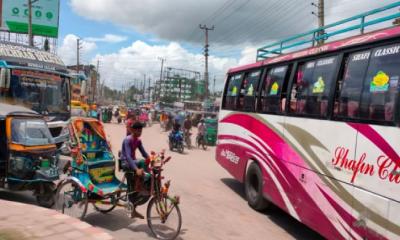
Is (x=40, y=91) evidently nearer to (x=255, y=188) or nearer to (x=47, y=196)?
(x=47, y=196)

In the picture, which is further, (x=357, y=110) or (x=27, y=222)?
(x=27, y=222)

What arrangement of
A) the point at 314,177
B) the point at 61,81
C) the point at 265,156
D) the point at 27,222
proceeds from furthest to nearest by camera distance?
the point at 61,81 → the point at 265,156 → the point at 314,177 → the point at 27,222

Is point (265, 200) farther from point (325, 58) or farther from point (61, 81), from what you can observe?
point (61, 81)

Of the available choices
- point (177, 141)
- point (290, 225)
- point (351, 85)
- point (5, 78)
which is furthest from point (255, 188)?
point (177, 141)

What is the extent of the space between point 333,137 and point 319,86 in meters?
0.92

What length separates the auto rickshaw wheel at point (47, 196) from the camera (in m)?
7.12

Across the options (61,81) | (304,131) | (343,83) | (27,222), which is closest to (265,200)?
(304,131)

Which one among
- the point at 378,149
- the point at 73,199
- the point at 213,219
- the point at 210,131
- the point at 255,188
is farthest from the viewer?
the point at 210,131

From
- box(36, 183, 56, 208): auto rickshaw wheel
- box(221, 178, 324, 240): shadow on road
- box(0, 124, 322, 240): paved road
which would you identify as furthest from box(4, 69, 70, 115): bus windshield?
box(221, 178, 324, 240): shadow on road

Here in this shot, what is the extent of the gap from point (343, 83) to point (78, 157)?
430 centimetres

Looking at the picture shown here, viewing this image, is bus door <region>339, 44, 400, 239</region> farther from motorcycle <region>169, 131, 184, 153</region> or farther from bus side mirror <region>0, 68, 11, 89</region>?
motorcycle <region>169, 131, 184, 153</region>

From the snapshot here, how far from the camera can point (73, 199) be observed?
6.59m

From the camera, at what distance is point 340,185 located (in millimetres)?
5332

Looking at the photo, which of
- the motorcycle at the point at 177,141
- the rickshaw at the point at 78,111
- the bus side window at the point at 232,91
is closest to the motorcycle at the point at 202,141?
the motorcycle at the point at 177,141
